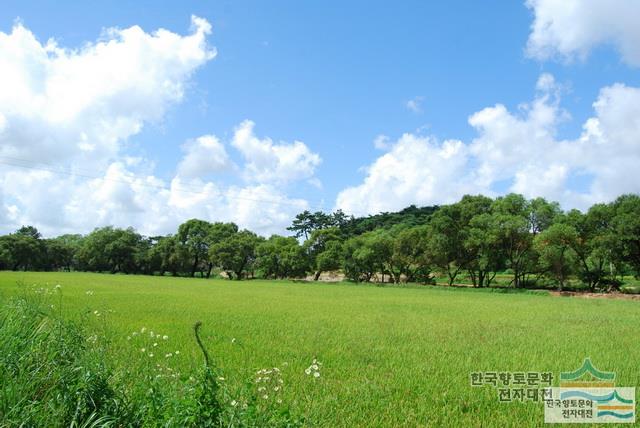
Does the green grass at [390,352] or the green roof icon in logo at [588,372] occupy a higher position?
the green roof icon in logo at [588,372]

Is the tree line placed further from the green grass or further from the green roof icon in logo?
the green roof icon in logo

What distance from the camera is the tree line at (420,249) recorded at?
3828 cm

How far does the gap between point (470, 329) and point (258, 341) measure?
23.1 feet

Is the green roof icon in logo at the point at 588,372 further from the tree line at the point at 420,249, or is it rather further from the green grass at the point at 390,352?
the tree line at the point at 420,249

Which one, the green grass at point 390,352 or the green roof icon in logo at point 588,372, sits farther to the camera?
the green roof icon in logo at point 588,372

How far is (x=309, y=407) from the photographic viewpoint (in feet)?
18.4

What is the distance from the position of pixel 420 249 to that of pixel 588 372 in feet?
142

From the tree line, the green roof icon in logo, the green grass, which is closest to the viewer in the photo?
the green grass

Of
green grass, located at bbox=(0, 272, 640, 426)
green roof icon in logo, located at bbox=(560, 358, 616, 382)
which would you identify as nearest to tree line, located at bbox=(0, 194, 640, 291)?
green grass, located at bbox=(0, 272, 640, 426)

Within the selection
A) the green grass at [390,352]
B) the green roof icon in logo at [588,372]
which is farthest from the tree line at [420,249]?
the green roof icon in logo at [588,372]

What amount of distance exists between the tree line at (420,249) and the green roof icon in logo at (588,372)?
31955 millimetres

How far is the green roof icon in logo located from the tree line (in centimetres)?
3195

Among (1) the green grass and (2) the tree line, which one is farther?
(2) the tree line

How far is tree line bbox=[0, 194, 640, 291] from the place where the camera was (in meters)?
38.3
